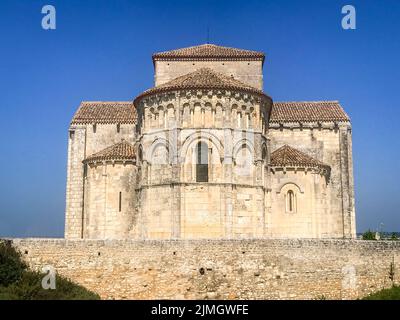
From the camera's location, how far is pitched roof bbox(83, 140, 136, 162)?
29.0 m

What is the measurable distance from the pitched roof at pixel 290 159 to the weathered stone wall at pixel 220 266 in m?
8.47

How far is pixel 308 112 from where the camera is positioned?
33.8 m

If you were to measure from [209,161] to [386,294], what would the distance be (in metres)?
9.79

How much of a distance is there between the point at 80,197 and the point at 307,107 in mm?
14726

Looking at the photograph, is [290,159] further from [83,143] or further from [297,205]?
[83,143]

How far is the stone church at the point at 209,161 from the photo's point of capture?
2561 centimetres

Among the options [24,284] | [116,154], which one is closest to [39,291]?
[24,284]

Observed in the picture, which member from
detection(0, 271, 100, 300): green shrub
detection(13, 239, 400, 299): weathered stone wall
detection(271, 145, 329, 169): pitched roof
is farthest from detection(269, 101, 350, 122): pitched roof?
detection(0, 271, 100, 300): green shrub

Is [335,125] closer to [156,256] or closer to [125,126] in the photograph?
[125,126]

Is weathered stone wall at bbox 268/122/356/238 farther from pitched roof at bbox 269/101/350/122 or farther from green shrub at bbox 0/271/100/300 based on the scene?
green shrub at bbox 0/271/100/300

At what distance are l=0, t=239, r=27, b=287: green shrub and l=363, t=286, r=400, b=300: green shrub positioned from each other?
12.2 meters

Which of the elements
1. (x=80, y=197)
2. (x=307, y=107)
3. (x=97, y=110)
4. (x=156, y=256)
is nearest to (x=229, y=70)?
(x=307, y=107)

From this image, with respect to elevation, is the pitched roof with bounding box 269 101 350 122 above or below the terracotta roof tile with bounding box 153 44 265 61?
below
